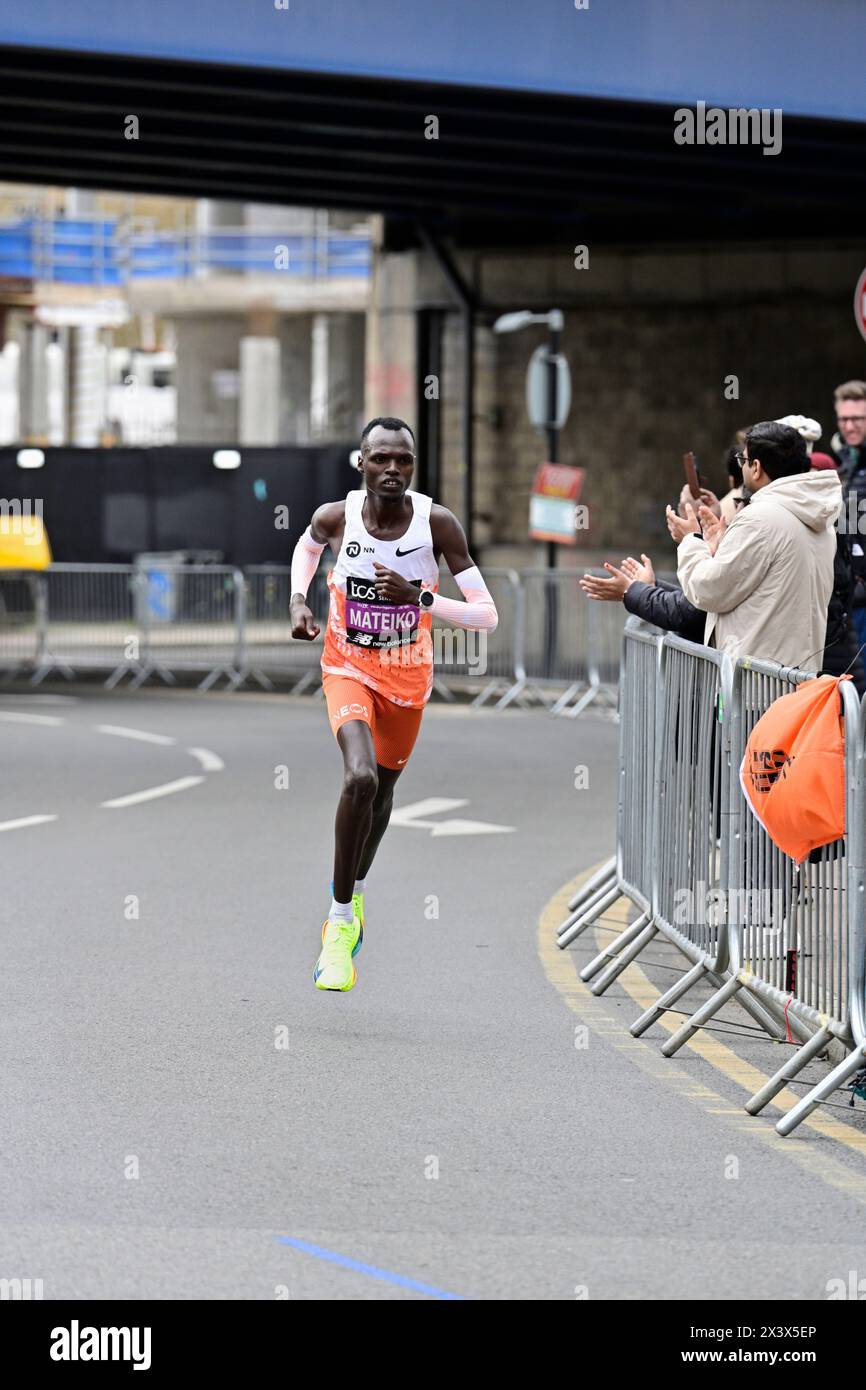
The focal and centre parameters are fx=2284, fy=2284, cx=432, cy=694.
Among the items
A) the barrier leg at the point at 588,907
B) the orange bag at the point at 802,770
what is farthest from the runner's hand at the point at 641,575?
the orange bag at the point at 802,770

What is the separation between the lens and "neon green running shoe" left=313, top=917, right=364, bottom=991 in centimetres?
825

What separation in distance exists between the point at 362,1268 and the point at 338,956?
3.27m

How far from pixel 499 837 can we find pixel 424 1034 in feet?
16.9

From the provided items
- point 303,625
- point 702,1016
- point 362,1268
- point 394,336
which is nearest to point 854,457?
point 303,625

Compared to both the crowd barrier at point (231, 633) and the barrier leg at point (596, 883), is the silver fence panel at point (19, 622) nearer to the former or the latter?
the crowd barrier at point (231, 633)

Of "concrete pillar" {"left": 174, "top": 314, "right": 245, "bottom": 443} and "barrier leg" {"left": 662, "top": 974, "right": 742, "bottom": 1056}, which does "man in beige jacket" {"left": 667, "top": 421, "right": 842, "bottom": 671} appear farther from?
"concrete pillar" {"left": 174, "top": 314, "right": 245, "bottom": 443}

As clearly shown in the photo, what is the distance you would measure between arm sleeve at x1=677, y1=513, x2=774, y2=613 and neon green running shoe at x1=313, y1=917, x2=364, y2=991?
5.74 feet

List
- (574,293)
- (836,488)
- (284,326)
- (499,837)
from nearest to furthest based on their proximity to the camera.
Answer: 1. (836,488)
2. (499,837)
3. (574,293)
4. (284,326)

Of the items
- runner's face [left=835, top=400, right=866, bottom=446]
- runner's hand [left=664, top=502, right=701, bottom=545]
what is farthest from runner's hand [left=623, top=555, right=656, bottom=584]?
runner's face [left=835, top=400, right=866, bottom=446]

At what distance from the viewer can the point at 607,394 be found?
90.5 ft

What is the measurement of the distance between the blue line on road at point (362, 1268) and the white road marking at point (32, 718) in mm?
14189

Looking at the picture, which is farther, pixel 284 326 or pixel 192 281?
pixel 284 326

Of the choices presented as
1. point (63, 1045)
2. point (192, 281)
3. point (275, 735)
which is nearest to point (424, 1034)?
point (63, 1045)
